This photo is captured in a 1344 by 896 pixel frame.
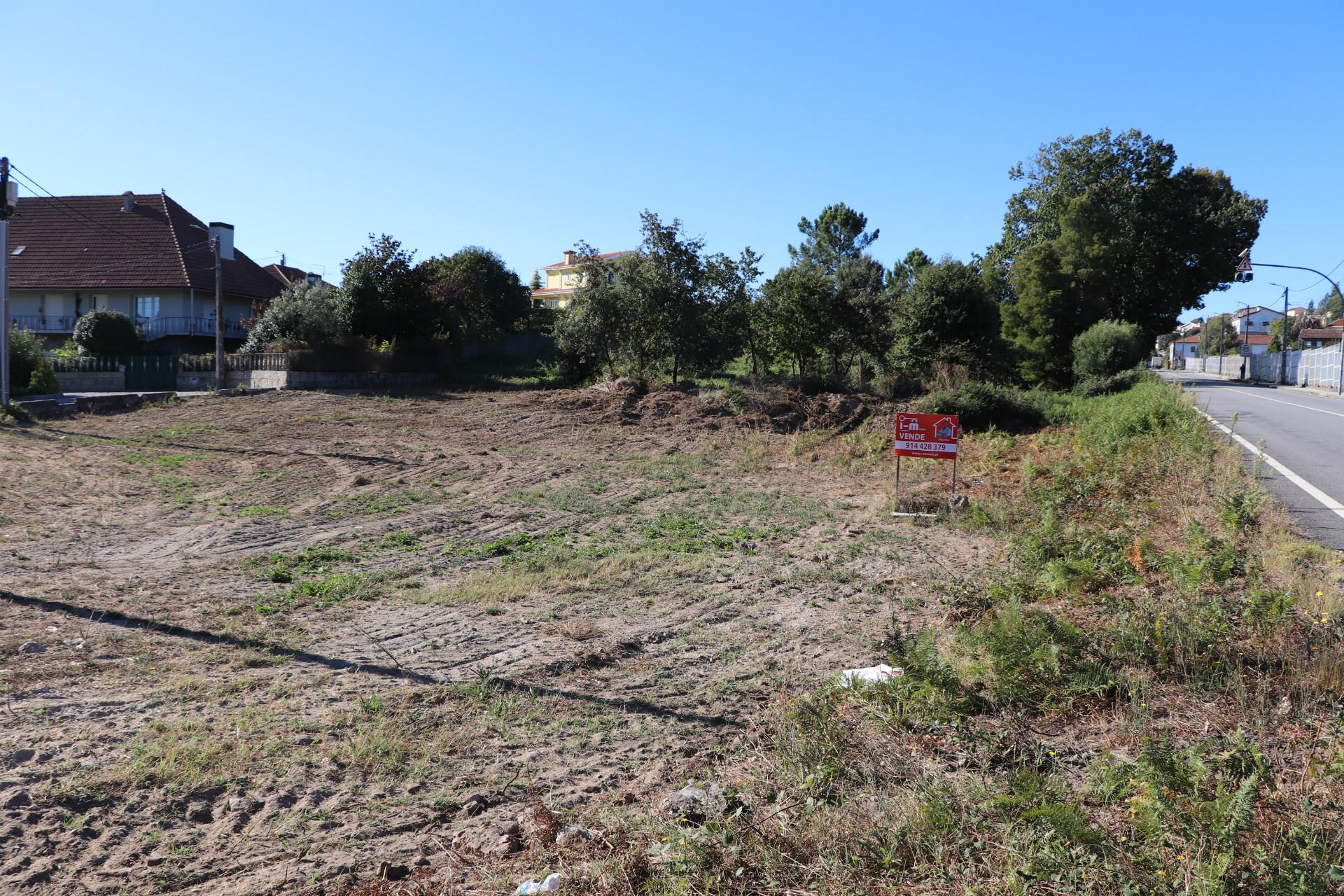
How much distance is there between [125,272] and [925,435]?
44.8m

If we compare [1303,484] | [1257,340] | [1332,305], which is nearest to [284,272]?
[1303,484]

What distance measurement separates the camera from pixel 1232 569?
7453mm

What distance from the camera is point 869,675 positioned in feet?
22.1

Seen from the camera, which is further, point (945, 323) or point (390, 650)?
point (945, 323)

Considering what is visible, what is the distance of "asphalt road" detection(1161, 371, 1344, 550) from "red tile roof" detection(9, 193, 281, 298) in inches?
1776

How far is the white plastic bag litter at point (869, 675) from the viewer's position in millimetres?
6324

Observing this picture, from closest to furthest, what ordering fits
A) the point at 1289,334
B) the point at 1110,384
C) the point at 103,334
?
1. the point at 1110,384
2. the point at 103,334
3. the point at 1289,334

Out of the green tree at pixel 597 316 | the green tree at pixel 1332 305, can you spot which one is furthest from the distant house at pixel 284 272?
the green tree at pixel 1332 305

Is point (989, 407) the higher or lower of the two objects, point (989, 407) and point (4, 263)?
the lower

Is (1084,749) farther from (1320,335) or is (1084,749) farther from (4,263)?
(1320,335)

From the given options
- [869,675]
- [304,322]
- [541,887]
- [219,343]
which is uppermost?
[304,322]

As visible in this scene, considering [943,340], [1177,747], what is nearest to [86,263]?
[943,340]

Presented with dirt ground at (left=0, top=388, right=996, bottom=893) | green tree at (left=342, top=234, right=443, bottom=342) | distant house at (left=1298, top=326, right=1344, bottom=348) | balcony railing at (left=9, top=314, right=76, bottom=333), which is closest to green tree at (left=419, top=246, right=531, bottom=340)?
green tree at (left=342, top=234, right=443, bottom=342)

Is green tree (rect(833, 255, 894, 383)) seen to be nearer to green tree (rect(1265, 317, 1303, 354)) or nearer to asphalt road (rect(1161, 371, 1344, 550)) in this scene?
asphalt road (rect(1161, 371, 1344, 550))
